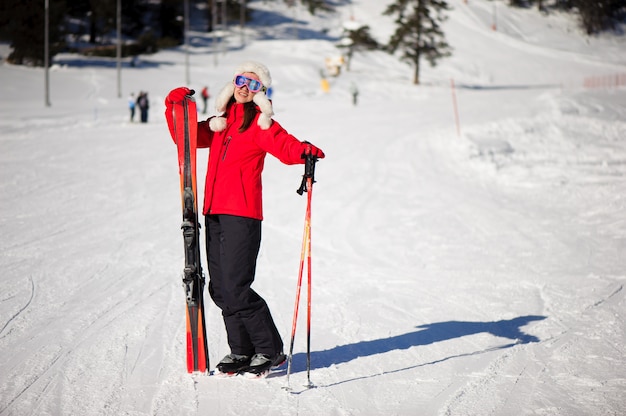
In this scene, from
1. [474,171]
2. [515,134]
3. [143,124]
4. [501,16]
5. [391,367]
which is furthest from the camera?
[501,16]

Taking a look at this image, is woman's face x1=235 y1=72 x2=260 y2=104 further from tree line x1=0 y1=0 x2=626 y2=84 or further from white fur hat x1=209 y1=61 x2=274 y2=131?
tree line x1=0 y1=0 x2=626 y2=84

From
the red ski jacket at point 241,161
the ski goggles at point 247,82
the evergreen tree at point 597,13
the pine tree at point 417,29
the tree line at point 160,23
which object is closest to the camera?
the red ski jacket at point 241,161

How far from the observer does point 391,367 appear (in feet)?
14.1

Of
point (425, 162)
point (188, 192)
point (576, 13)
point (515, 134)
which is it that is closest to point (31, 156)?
point (425, 162)

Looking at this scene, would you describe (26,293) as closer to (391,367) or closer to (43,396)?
(43,396)

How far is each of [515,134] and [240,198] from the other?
16551mm

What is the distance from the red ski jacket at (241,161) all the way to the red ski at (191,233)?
12 cm

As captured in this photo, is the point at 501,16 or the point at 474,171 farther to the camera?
the point at 501,16

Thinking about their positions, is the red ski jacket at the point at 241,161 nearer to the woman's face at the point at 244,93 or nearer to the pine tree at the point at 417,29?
the woman's face at the point at 244,93

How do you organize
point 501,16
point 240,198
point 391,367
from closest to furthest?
1. point 240,198
2. point 391,367
3. point 501,16

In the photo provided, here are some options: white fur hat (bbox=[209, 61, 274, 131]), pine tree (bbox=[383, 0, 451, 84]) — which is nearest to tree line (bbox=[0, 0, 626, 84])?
pine tree (bbox=[383, 0, 451, 84])

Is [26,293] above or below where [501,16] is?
below

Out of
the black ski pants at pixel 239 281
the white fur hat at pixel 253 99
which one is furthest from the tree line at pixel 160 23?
the black ski pants at pixel 239 281

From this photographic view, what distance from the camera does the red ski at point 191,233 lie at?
395 centimetres
